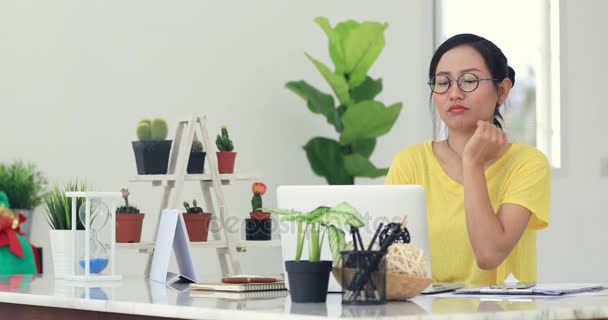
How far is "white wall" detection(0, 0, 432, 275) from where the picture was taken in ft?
15.4

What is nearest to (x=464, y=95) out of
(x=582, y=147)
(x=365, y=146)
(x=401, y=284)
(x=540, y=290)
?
(x=540, y=290)

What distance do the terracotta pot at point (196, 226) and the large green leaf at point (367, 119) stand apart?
1.32 meters

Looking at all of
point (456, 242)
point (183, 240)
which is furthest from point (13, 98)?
point (456, 242)

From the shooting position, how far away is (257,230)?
4395mm

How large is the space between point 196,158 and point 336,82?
1.29 metres

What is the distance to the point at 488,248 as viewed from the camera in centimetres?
242

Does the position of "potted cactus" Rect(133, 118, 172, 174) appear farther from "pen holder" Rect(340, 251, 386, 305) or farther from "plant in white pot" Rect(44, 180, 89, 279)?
"pen holder" Rect(340, 251, 386, 305)

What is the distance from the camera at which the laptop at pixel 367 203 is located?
2031mm

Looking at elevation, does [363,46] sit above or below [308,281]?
above

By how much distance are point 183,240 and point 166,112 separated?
2.64 metres

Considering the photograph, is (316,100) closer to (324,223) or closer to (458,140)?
(458,140)

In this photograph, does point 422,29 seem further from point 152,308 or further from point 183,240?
point 152,308

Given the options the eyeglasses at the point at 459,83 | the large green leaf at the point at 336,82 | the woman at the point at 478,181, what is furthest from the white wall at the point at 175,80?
the eyeglasses at the point at 459,83

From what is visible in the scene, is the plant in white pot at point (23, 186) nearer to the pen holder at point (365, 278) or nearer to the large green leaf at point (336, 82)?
the large green leaf at point (336, 82)
